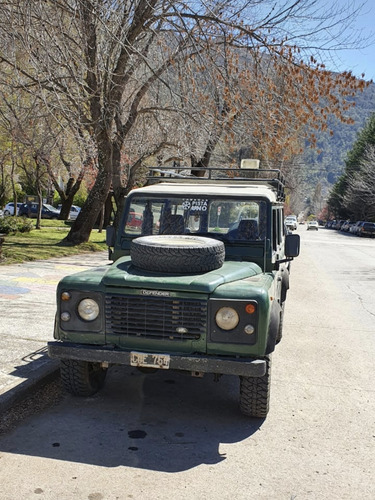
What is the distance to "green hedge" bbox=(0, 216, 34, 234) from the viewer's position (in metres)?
21.4

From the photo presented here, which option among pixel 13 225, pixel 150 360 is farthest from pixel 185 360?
pixel 13 225

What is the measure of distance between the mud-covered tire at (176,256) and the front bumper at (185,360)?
0.83 meters

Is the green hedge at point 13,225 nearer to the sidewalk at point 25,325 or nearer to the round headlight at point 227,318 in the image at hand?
the sidewalk at point 25,325

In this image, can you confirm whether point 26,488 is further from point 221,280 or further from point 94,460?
point 221,280

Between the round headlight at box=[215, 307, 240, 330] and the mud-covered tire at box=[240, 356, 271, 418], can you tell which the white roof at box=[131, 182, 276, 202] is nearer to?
the round headlight at box=[215, 307, 240, 330]

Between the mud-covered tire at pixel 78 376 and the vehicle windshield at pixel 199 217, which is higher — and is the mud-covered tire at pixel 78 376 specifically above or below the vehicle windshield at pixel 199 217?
below

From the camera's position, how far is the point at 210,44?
882 cm

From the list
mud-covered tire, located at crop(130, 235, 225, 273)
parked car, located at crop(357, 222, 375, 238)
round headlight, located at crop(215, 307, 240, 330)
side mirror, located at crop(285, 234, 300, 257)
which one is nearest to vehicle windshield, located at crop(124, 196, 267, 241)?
side mirror, located at crop(285, 234, 300, 257)

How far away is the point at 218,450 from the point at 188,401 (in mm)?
1047

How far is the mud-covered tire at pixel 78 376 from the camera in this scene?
4957 mm

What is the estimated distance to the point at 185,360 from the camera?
440cm

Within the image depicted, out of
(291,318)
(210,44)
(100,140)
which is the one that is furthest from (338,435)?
(100,140)

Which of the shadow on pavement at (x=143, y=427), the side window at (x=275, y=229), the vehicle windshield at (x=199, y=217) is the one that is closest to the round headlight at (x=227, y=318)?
the shadow on pavement at (x=143, y=427)

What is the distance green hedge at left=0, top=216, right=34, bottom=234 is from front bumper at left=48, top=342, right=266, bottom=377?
58.7 ft
